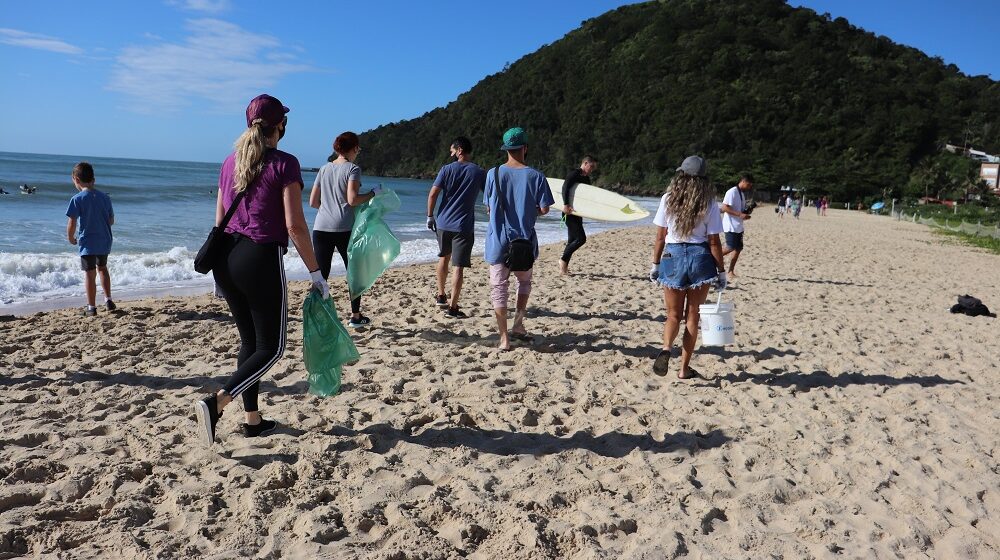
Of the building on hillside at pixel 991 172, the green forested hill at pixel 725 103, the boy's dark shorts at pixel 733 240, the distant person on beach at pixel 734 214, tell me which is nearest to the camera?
the distant person on beach at pixel 734 214

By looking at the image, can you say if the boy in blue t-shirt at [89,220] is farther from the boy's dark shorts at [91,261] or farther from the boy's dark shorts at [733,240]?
the boy's dark shorts at [733,240]

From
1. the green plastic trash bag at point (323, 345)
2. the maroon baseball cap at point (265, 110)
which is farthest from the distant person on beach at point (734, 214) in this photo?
the maroon baseball cap at point (265, 110)

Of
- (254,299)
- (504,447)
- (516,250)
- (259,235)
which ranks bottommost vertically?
(504,447)

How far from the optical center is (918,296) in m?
8.32

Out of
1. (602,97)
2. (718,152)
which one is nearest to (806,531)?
(718,152)

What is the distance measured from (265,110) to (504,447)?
1.91 meters

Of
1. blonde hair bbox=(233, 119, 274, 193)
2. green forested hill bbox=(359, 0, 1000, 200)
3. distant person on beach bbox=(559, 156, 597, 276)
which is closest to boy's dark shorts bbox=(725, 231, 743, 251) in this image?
distant person on beach bbox=(559, 156, 597, 276)

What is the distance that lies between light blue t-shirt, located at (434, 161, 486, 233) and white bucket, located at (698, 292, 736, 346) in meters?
2.11

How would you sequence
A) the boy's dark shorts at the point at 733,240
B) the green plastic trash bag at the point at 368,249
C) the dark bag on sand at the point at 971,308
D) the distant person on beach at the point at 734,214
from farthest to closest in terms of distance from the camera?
the boy's dark shorts at the point at 733,240
the distant person on beach at the point at 734,214
the dark bag on sand at the point at 971,308
the green plastic trash bag at the point at 368,249

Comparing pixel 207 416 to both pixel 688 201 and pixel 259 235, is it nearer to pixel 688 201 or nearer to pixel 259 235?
pixel 259 235

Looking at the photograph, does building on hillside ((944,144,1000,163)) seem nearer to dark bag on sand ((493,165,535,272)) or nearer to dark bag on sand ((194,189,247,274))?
dark bag on sand ((493,165,535,272))

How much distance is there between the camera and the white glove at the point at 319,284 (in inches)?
116

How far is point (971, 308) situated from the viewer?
7.04m

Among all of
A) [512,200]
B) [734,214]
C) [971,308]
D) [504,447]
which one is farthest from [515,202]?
[971,308]
